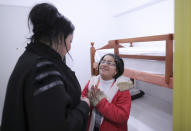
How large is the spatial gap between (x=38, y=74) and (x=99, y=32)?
2782 millimetres

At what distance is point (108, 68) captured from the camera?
45.6 inches

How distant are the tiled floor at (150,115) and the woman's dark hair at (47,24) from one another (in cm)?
143

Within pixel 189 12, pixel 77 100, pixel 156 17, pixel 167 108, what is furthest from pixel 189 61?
pixel 156 17

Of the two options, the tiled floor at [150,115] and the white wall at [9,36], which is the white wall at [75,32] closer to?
the white wall at [9,36]

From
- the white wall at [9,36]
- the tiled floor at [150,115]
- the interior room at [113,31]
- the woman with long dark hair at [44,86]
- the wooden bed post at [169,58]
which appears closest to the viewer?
the woman with long dark hair at [44,86]

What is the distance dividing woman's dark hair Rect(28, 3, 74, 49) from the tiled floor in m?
1.43

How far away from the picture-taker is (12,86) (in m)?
0.55

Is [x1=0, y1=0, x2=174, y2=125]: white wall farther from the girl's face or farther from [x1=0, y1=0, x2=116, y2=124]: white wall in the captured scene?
the girl's face

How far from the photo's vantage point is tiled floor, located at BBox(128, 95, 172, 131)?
1.60 m

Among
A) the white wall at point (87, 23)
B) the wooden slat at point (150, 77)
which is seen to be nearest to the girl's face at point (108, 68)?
the wooden slat at point (150, 77)

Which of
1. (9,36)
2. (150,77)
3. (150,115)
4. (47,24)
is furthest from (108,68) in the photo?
(9,36)

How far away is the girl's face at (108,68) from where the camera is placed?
1159 millimetres

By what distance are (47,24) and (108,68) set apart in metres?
0.68

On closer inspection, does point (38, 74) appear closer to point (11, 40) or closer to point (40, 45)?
point (40, 45)
